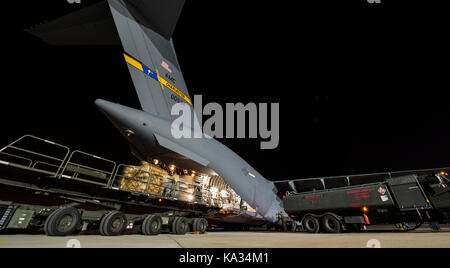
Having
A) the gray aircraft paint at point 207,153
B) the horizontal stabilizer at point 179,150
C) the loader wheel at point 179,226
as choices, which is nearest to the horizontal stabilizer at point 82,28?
the gray aircraft paint at point 207,153

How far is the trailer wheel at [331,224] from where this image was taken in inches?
400

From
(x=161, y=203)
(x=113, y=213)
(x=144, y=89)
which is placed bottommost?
(x=113, y=213)

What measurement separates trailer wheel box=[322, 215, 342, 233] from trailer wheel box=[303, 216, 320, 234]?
36cm

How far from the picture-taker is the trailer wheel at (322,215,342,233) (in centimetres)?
1015

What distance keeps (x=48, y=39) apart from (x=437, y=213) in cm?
2201

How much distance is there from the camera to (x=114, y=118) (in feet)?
29.9

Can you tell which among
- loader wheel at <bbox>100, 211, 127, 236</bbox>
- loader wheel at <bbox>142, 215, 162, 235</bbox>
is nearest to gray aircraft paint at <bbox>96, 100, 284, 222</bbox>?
loader wheel at <bbox>142, 215, 162, 235</bbox>

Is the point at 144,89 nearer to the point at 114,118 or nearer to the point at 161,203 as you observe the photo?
the point at 114,118

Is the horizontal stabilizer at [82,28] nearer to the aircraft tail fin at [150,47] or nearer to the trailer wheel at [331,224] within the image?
the aircraft tail fin at [150,47]

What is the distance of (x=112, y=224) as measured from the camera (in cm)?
609

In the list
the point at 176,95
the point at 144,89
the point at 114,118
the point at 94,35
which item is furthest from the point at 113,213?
the point at 94,35

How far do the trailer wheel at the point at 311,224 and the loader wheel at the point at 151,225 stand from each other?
26.8 feet

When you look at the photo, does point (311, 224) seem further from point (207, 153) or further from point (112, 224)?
point (112, 224)
